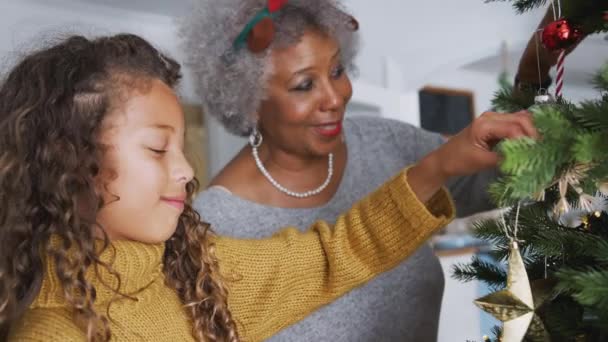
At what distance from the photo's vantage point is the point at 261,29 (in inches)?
50.5

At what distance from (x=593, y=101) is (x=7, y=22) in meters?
2.38

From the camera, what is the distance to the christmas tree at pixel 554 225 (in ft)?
1.84

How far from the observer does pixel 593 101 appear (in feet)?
1.99

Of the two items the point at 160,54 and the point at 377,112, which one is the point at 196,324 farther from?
the point at 377,112

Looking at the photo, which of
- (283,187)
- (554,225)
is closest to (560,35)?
(554,225)

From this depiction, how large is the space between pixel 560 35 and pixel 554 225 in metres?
0.21

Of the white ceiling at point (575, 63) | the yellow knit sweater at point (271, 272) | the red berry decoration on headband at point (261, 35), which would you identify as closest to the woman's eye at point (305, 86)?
the red berry decoration on headband at point (261, 35)

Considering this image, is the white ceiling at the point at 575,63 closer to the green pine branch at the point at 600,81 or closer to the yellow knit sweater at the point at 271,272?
the yellow knit sweater at the point at 271,272

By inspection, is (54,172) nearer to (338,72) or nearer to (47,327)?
(47,327)

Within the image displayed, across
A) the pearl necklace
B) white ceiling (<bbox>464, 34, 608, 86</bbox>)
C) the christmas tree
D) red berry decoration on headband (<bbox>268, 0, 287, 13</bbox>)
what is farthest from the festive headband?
white ceiling (<bbox>464, 34, 608, 86</bbox>)

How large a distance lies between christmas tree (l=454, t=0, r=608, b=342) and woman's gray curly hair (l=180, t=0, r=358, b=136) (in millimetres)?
575

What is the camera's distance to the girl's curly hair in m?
0.82

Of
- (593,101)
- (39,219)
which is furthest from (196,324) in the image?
(593,101)

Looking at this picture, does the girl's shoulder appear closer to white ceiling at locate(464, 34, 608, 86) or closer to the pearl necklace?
the pearl necklace
